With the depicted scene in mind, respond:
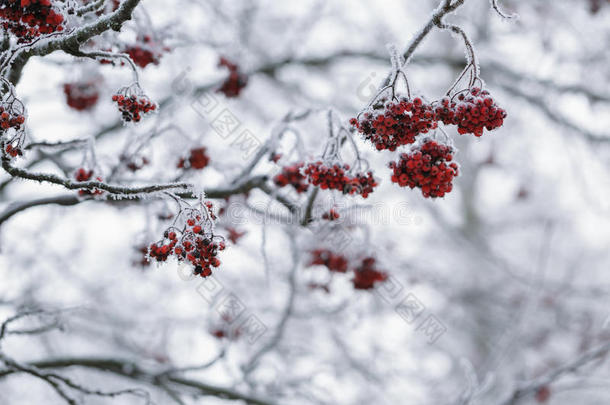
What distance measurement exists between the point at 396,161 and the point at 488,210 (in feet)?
40.6

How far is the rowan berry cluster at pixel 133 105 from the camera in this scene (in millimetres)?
2193

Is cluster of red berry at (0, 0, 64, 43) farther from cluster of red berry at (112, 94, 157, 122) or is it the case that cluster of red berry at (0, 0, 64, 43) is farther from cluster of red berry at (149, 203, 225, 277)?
cluster of red berry at (149, 203, 225, 277)

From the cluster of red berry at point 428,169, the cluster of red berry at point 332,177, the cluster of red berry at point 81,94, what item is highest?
the cluster of red berry at point 81,94

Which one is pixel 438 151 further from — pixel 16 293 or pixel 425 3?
pixel 425 3

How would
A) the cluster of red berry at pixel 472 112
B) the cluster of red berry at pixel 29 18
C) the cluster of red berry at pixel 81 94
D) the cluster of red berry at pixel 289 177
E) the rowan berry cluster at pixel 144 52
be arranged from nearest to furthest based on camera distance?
1. the cluster of red berry at pixel 29 18
2. the cluster of red berry at pixel 472 112
3. the cluster of red berry at pixel 289 177
4. the rowan berry cluster at pixel 144 52
5. the cluster of red berry at pixel 81 94

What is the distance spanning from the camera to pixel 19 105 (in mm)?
1972

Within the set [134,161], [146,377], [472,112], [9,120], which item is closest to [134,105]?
[9,120]

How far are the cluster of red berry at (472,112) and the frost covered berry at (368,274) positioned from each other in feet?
5.59

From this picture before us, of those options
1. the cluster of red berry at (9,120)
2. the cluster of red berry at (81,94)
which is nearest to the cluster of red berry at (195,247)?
the cluster of red berry at (9,120)

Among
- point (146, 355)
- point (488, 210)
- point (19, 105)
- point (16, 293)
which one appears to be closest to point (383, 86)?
point (19, 105)

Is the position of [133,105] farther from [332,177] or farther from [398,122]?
[398,122]

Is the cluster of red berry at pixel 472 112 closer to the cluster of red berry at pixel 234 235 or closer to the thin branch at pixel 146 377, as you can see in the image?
the cluster of red berry at pixel 234 235

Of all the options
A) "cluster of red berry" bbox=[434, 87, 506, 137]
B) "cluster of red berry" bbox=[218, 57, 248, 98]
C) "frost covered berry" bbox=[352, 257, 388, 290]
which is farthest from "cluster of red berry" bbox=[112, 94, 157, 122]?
"frost covered berry" bbox=[352, 257, 388, 290]

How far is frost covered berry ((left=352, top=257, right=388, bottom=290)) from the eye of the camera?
11.6 feet
